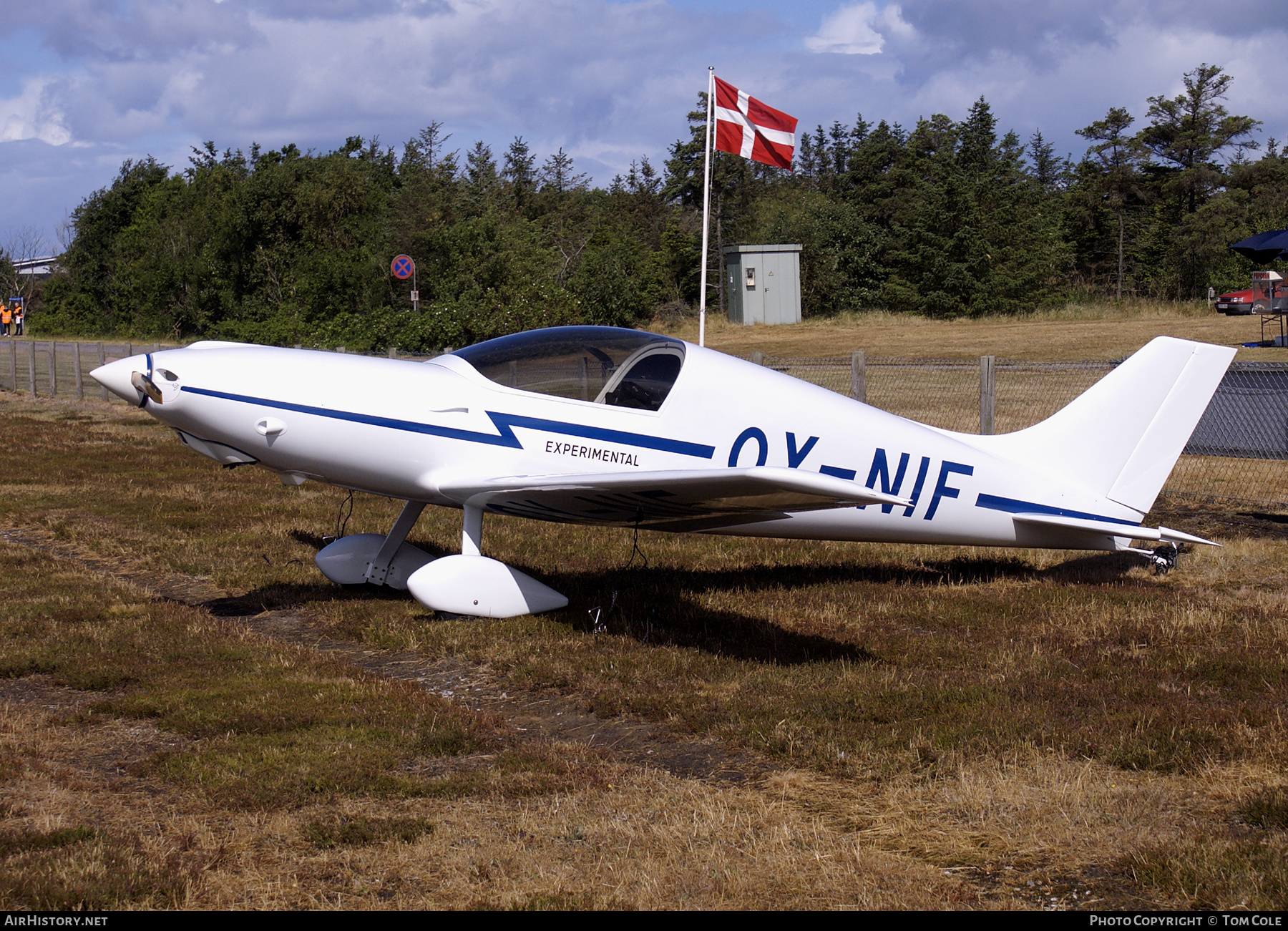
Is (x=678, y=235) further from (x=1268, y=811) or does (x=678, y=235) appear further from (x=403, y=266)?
(x=1268, y=811)

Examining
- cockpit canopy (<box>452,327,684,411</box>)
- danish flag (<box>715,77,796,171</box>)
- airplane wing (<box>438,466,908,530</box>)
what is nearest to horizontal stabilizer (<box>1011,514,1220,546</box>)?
airplane wing (<box>438,466,908,530</box>)

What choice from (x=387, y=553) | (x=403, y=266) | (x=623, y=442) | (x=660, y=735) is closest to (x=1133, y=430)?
(x=623, y=442)

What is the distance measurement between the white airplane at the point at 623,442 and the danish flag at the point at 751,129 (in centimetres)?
1126

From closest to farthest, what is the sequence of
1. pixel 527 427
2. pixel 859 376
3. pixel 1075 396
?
pixel 527 427 → pixel 859 376 → pixel 1075 396

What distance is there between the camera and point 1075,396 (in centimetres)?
1645

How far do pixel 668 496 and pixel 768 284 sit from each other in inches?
1550

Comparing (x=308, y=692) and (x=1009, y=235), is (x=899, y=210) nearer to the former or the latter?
(x=1009, y=235)

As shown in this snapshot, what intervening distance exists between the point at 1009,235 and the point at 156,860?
162 ft

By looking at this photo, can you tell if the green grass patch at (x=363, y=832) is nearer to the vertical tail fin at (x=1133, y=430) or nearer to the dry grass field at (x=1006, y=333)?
the vertical tail fin at (x=1133, y=430)

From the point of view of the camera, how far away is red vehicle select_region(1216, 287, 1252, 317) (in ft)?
122

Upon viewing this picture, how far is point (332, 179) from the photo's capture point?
46938 mm

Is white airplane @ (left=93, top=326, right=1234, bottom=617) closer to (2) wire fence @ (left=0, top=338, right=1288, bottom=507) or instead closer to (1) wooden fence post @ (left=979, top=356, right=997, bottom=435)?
(2) wire fence @ (left=0, top=338, right=1288, bottom=507)

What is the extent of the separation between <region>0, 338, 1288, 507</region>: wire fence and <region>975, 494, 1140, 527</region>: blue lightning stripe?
435cm

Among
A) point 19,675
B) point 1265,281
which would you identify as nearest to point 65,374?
point 19,675
